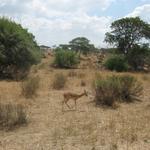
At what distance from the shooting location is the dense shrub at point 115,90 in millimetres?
15619

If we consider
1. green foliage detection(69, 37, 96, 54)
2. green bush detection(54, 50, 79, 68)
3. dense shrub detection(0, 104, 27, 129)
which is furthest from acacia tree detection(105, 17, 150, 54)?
dense shrub detection(0, 104, 27, 129)

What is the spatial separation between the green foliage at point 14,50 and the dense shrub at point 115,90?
1078 cm

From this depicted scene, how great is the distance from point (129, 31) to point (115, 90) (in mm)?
37213

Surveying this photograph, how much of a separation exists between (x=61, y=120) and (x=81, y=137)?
7.70 feet

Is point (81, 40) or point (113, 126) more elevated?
point (81, 40)

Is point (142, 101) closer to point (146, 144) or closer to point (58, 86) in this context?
point (58, 86)

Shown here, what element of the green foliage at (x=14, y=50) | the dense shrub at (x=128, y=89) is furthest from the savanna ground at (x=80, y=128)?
the green foliage at (x=14, y=50)

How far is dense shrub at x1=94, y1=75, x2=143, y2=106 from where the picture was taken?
1562cm

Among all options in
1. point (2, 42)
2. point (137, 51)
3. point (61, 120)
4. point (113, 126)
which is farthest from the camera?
point (137, 51)

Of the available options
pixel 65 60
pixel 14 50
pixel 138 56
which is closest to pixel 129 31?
pixel 138 56

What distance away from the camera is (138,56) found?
169ft

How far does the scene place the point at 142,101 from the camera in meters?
17.3

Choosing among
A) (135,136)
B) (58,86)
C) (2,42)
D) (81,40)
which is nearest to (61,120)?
(135,136)

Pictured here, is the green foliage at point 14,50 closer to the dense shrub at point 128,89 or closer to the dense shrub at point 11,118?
the dense shrub at point 128,89
